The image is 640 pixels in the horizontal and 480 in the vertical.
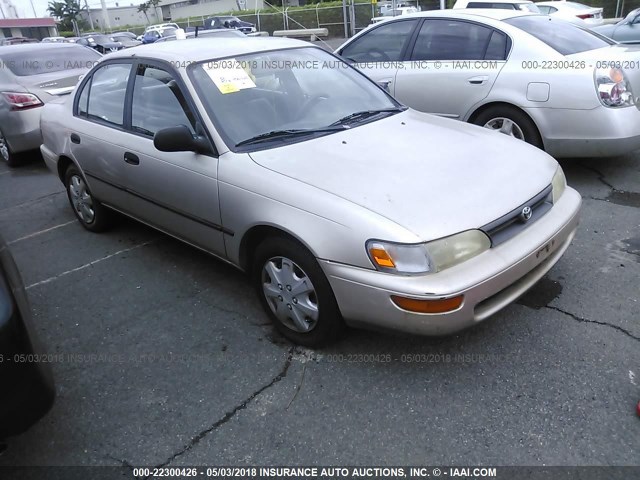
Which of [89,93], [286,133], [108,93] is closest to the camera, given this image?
[286,133]

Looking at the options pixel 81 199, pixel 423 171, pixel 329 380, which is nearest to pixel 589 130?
pixel 423 171

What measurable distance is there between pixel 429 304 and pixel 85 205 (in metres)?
3.47

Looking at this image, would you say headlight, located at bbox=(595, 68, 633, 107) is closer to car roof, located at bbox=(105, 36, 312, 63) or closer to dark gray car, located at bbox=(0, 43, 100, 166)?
car roof, located at bbox=(105, 36, 312, 63)

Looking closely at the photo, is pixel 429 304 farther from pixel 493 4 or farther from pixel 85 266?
pixel 493 4

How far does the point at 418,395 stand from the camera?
8.29ft

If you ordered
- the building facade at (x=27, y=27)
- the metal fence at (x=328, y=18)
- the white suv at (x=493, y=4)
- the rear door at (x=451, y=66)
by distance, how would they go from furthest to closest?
the building facade at (x=27, y=27), the metal fence at (x=328, y=18), the white suv at (x=493, y=4), the rear door at (x=451, y=66)

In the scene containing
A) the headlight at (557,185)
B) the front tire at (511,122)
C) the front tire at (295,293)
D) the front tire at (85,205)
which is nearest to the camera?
the front tire at (295,293)

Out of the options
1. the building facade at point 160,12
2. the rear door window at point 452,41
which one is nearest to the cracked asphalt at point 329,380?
the rear door window at point 452,41

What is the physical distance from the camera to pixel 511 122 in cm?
493

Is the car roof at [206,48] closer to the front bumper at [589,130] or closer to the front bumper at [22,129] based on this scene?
the front bumper at [589,130]

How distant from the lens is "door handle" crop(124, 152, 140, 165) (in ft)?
11.7

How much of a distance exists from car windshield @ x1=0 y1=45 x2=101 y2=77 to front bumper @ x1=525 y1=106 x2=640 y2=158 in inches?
249

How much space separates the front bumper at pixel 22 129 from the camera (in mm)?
6633

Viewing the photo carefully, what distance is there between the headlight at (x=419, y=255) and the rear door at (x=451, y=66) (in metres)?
3.15
